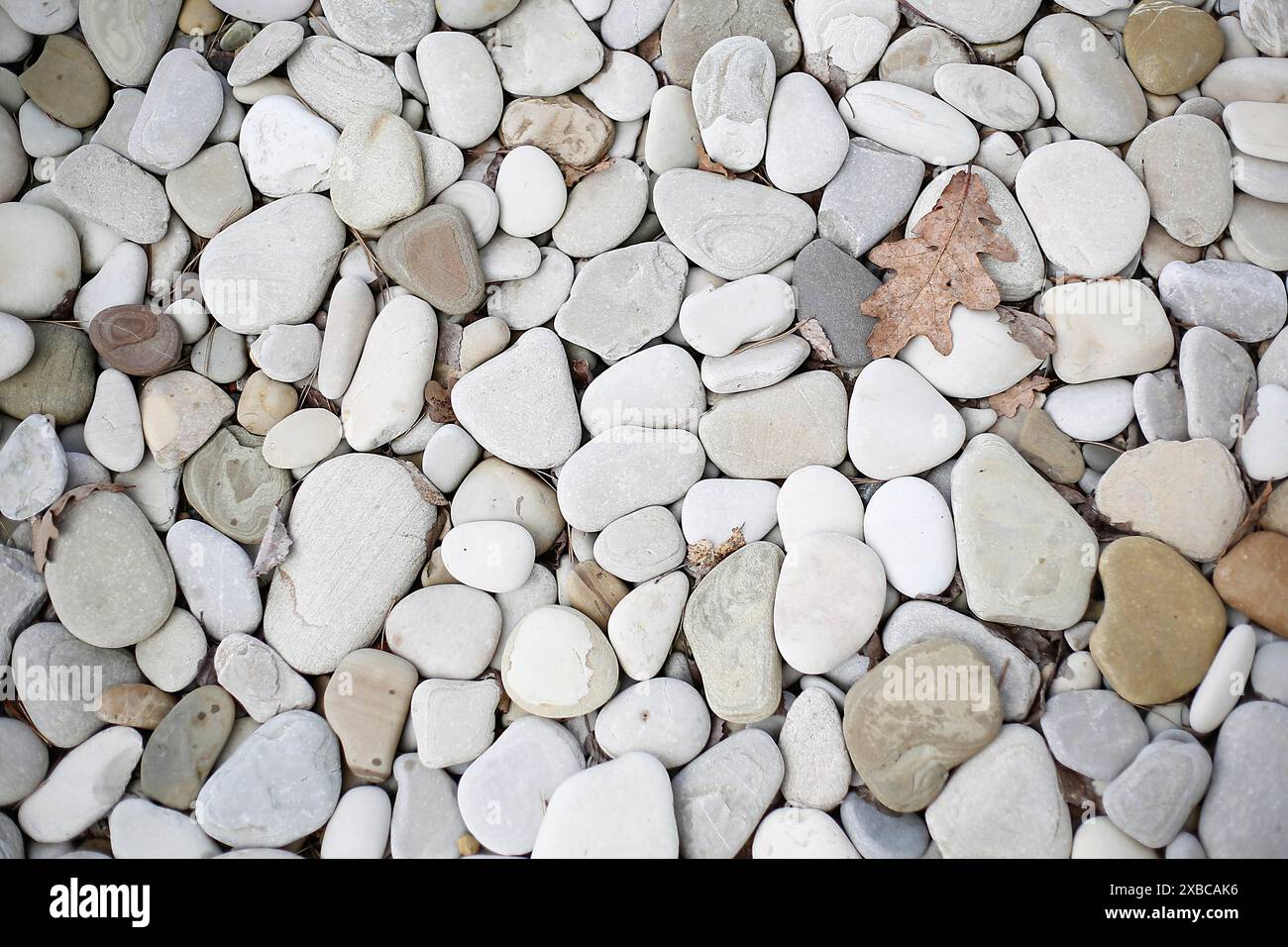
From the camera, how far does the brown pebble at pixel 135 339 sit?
223 cm

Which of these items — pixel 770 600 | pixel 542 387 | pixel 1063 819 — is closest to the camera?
pixel 1063 819

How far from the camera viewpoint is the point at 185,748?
2.10 m

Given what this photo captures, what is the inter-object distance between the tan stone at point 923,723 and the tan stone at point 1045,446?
1.72 ft

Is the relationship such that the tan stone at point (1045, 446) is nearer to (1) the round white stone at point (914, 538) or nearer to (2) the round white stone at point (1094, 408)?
(2) the round white stone at point (1094, 408)

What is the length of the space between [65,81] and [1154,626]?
10.1ft

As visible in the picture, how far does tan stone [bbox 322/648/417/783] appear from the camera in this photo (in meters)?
2.10

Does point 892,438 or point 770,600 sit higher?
point 892,438

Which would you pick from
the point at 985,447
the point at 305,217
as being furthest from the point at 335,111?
the point at 985,447

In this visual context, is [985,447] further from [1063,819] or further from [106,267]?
[106,267]

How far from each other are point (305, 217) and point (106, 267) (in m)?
0.56

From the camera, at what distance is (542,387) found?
2.22 m

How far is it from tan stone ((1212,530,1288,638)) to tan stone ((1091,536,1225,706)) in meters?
0.04

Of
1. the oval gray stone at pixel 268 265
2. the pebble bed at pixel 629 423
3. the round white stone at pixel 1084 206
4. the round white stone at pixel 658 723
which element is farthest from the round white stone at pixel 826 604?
the oval gray stone at pixel 268 265

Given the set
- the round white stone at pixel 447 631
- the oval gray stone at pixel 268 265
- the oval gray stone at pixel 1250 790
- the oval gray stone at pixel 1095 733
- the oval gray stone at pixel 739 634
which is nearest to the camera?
the oval gray stone at pixel 1250 790
